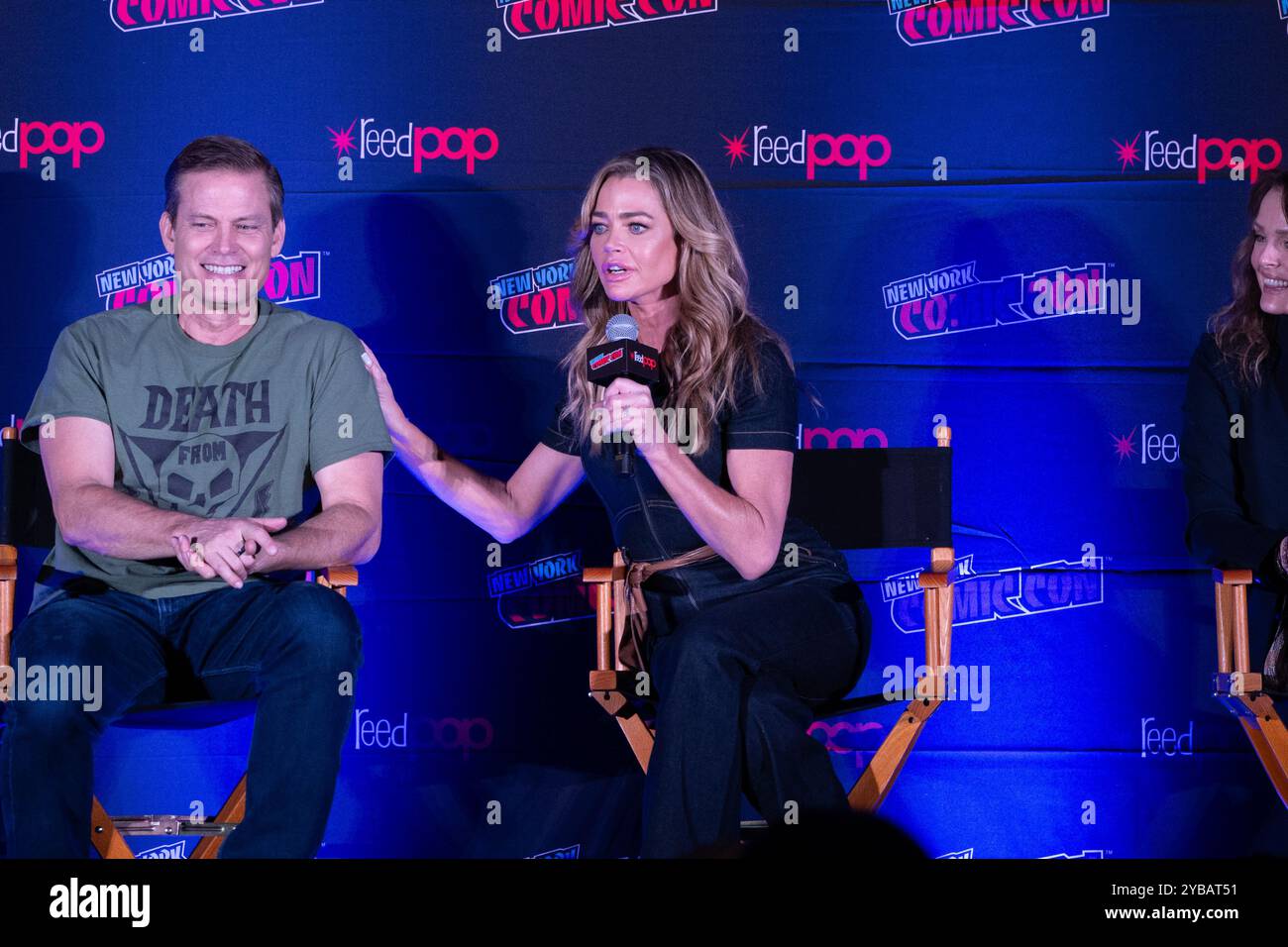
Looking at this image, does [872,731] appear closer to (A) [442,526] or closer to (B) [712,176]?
(A) [442,526]

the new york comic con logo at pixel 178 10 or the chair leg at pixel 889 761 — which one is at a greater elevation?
the new york comic con logo at pixel 178 10

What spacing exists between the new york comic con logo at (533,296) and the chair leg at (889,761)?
1.45 meters

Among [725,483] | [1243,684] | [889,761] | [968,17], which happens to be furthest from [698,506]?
[968,17]

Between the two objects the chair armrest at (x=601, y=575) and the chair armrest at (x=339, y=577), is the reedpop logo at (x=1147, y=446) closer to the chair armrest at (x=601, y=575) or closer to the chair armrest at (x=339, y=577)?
the chair armrest at (x=601, y=575)

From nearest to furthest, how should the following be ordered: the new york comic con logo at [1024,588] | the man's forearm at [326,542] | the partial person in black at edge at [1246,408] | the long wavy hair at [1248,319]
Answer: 1. the man's forearm at [326,542]
2. the partial person in black at edge at [1246,408]
3. the long wavy hair at [1248,319]
4. the new york comic con logo at [1024,588]

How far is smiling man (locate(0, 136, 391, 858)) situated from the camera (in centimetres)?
242

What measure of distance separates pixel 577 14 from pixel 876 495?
1.53 m

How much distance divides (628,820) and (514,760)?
330mm

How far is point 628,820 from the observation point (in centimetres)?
363

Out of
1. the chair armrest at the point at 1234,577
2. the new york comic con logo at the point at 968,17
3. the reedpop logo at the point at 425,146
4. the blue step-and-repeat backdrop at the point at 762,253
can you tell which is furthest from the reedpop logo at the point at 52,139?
the chair armrest at the point at 1234,577

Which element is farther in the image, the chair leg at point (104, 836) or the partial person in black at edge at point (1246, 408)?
the partial person in black at edge at point (1246, 408)

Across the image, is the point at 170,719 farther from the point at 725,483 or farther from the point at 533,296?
the point at 533,296

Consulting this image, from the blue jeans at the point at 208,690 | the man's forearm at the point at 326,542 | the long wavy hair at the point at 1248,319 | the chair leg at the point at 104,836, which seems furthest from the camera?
the long wavy hair at the point at 1248,319

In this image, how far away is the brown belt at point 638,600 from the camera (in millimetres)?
2885
